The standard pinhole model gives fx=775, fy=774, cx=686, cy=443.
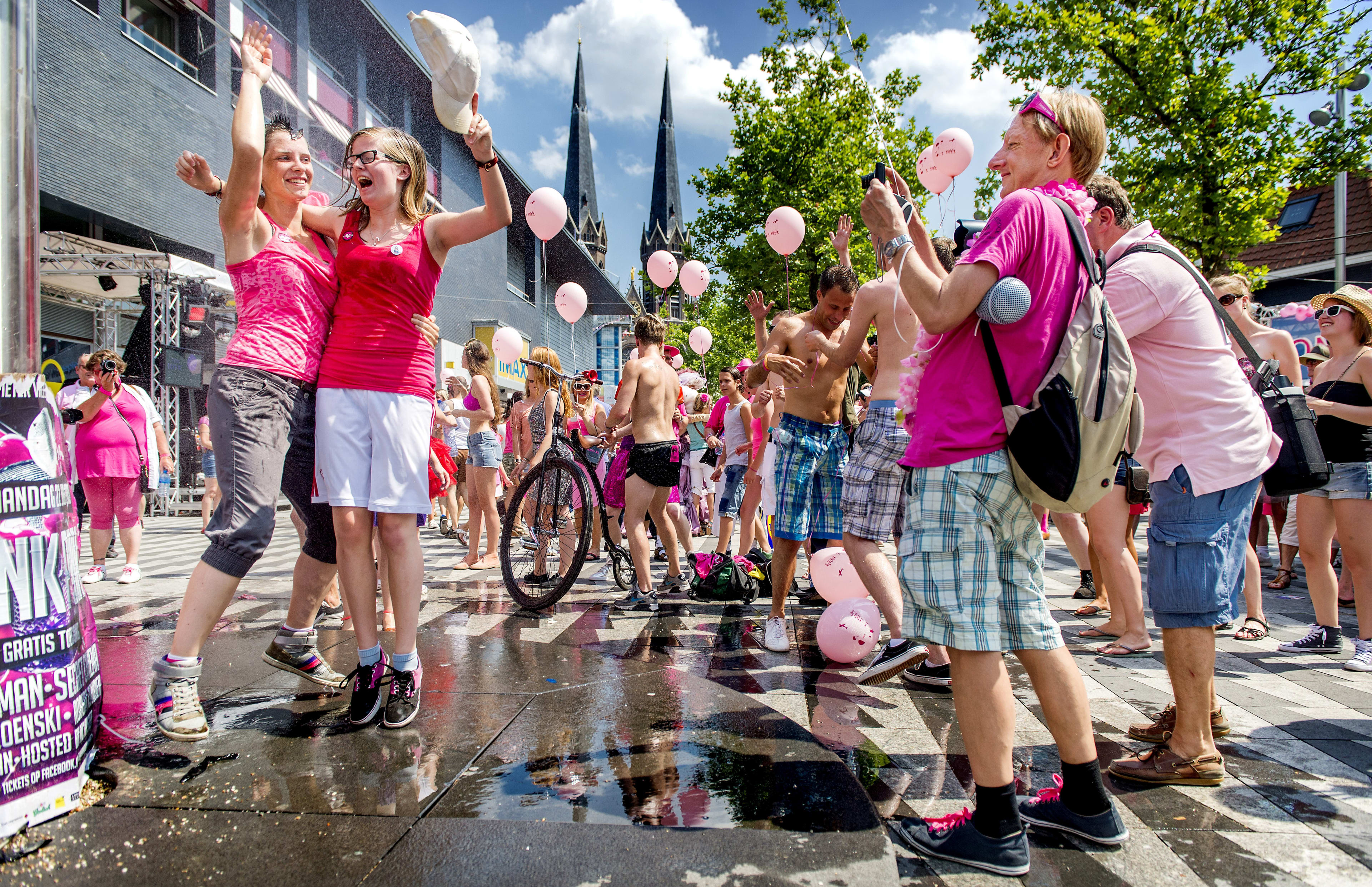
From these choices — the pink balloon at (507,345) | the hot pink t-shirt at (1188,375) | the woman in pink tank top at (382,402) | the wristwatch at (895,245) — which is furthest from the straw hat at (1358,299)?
the pink balloon at (507,345)

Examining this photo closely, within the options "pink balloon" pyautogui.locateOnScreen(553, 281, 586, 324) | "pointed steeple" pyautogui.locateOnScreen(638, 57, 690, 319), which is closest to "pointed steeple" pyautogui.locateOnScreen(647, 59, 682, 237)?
"pointed steeple" pyautogui.locateOnScreen(638, 57, 690, 319)

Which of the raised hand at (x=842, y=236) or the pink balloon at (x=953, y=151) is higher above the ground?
the pink balloon at (x=953, y=151)

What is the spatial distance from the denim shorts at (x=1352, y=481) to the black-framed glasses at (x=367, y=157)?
457 cm

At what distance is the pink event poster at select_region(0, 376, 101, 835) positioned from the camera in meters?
1.85

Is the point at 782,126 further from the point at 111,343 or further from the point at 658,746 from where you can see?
the point at 658,746

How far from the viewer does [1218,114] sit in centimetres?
1256

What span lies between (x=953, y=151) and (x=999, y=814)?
4089 millimetres

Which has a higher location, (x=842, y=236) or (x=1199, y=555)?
(x=842, y=236)

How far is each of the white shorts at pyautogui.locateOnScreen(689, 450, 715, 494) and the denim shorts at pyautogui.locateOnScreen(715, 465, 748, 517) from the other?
2.09 meters

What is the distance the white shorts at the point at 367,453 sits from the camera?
8.55 feet

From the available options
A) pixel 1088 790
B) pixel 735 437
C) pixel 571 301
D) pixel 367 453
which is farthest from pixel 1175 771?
pixel 571 301

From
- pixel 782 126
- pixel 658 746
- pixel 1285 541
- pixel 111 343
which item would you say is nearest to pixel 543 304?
pixel 782 126

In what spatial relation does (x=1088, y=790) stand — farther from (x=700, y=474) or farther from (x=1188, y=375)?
(x=700, y=474)

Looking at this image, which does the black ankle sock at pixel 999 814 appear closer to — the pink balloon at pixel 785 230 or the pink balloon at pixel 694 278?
the pink balloon at pixel 785 230
